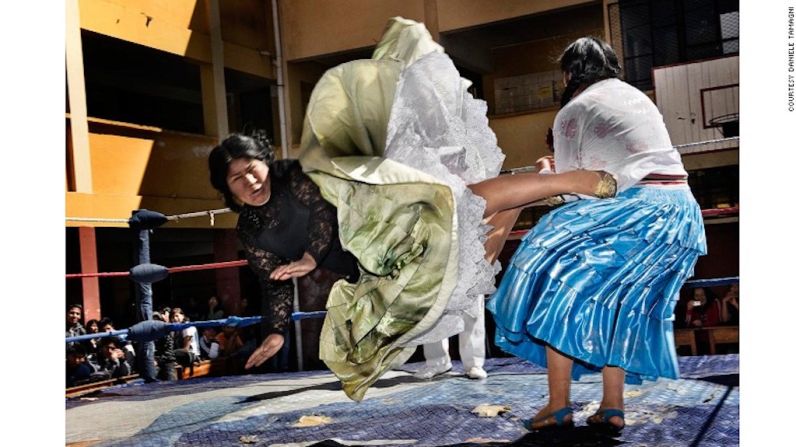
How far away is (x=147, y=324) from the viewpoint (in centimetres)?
189

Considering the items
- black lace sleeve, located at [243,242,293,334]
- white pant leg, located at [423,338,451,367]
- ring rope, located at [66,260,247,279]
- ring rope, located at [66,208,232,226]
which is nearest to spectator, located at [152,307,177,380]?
ring rope, located at [66,260,247,279]

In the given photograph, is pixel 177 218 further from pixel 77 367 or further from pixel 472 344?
pixel 472 344

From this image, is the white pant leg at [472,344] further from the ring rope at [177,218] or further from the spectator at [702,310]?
the ring rope at [177,218]

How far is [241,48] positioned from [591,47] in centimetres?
71

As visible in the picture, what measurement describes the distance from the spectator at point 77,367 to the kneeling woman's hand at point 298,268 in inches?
30.3

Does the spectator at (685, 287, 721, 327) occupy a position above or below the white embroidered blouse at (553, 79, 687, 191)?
below

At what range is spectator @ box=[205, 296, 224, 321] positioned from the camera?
1.94 meters

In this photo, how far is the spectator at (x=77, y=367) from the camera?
1.76m

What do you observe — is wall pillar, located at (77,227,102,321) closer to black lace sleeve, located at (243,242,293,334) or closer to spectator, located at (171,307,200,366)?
spectator, located at (171,307,200,366)

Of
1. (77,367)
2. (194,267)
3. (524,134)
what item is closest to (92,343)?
(77,367)
